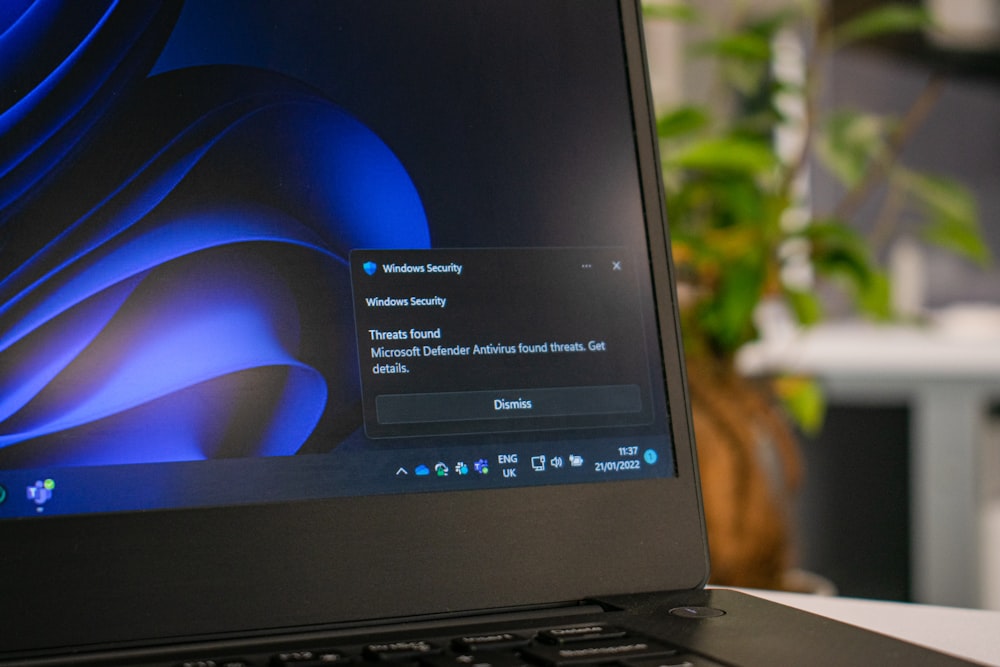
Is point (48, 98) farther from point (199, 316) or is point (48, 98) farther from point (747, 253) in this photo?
point (747, 253)

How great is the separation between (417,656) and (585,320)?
0.18 m

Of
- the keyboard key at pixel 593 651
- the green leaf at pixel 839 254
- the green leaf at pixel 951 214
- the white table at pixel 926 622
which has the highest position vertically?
the green leaf at pixel 951 214

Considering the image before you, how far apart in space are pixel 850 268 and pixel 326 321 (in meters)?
0.80

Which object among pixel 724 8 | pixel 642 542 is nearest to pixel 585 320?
pixel 642 542

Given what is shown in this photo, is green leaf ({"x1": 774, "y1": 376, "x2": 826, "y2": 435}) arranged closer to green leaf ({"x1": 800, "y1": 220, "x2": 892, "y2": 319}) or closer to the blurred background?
the blurred background

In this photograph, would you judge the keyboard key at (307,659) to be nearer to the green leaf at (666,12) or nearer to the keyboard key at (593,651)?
the keyboard key at (593,651)

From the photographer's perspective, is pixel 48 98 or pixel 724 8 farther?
pixel 724 8

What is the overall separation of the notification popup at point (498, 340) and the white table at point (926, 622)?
0.44ft

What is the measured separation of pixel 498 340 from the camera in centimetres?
43

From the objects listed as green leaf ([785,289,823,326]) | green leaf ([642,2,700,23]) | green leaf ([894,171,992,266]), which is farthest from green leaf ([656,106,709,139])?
green leaf ([894,171,992,266])

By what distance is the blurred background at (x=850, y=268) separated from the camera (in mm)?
1014

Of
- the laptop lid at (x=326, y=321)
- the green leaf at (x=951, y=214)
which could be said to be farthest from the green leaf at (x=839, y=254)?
the laptop lid at (x=326, y=321)

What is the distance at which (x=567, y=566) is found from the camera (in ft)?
1.37

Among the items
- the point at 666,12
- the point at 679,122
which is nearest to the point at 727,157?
the point at 679,122
